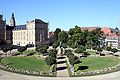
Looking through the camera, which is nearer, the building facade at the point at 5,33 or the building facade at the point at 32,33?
the building facade at the point at 5,33

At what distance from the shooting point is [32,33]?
5148 inches

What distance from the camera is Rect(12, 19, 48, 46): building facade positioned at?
425 ft

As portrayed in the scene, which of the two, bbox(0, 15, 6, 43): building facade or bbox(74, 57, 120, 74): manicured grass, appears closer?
bbox(74, 57, 120, 74): manicured grass

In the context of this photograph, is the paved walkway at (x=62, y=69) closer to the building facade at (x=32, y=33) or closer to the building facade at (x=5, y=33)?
the building facade at (x=32, y=33)

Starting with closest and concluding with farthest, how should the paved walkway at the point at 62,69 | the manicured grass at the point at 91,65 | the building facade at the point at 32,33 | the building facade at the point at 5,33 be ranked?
the paved walkway at the point at 62,69 < the manicured grass at the point at 91,65 < the building facade at the point at 5,33 < the building facade at the point at 32,33

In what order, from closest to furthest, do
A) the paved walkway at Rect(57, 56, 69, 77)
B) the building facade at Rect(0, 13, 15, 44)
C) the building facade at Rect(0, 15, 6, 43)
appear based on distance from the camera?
the paved walkway at Rect(57, 56, 69, 77), the building facade at Rect(0, 15, 6, 43), the building facade at Rect(0, 13, 15, 44)

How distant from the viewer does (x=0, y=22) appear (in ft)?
412

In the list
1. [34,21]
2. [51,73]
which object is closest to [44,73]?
[51,73]

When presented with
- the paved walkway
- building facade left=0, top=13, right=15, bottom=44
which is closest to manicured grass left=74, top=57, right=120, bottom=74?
the paved walkway

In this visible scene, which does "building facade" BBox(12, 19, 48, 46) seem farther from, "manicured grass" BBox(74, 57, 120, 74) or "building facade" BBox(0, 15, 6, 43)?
"manicured grass" BBox(74, 57, 120, 74)

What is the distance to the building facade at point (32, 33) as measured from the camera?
130 meters

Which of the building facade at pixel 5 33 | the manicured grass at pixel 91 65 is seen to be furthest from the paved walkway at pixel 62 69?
the building facade at pixel 5 33

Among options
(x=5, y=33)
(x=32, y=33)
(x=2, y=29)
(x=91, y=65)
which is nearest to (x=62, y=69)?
(x=91, y=65)

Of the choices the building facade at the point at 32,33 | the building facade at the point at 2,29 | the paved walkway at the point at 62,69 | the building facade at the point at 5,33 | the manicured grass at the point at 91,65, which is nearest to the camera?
the paved walkway at the point at 62,69
